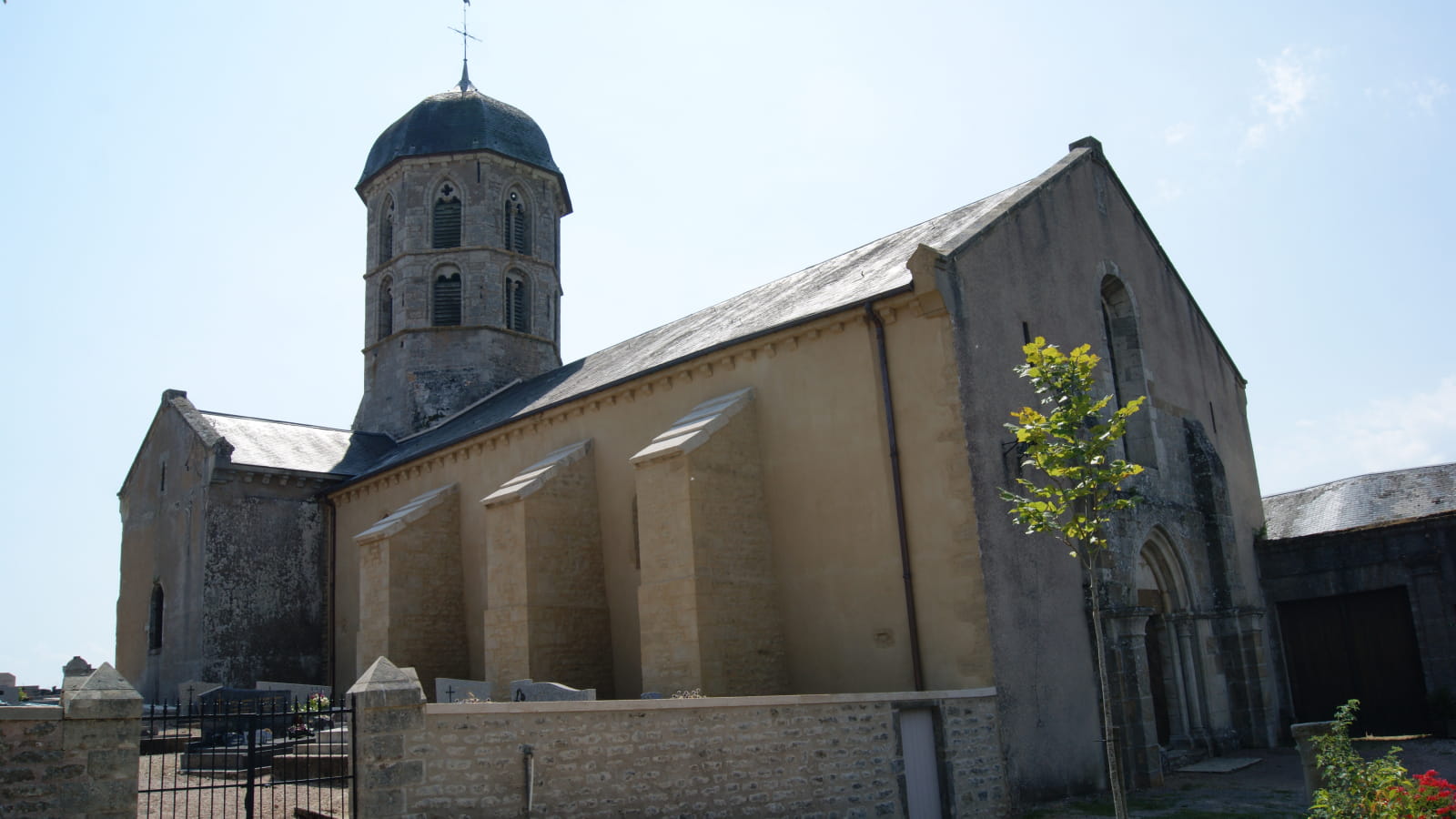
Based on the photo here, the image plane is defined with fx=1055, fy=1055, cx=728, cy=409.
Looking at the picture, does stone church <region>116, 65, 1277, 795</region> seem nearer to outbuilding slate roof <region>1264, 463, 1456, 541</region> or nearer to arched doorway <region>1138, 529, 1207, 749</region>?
arched doorway <region>1138, 529, 1207, 749</region>

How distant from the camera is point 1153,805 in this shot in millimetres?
12414

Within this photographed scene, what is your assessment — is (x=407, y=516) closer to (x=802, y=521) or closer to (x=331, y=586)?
(x=331, y=586)

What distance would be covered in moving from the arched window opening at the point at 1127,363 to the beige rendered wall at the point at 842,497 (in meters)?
5.32

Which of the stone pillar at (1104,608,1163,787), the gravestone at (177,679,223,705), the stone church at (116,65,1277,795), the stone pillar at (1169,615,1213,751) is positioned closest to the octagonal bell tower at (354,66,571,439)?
the stone church at (116,65,1277,795)

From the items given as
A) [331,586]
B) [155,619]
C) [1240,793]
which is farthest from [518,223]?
[1240,793]

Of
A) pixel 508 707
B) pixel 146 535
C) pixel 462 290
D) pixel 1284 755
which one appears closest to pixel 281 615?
pixel 146 535

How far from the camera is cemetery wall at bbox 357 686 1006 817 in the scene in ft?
27.8

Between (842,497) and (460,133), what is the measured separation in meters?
19.4

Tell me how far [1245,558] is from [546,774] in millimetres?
14978

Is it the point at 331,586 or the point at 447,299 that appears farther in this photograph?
the point at 447,299

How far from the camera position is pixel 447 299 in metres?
28.6

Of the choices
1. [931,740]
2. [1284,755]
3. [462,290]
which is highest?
[462,290]

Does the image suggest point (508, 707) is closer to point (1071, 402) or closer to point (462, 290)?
point (1071, 402)

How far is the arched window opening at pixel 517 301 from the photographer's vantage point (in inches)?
1140
